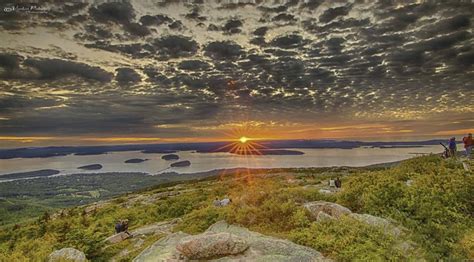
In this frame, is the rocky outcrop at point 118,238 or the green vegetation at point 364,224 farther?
the rocky outcrop at point 118,238

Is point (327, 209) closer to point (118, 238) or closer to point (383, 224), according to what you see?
point (383, 224)

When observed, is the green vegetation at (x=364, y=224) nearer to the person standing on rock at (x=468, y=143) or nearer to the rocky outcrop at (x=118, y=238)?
the rocky outcrop at (x=118, y=238)

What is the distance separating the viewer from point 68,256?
43.2 ft

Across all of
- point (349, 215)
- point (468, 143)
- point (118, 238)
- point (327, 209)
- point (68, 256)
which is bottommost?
point (118, 238)

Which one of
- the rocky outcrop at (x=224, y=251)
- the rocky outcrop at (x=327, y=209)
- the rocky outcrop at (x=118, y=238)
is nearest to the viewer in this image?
the rocky outcrop at (x=224, y=251)

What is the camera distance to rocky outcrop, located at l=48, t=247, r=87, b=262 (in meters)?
12.3

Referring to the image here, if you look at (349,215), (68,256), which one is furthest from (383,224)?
(68,256)

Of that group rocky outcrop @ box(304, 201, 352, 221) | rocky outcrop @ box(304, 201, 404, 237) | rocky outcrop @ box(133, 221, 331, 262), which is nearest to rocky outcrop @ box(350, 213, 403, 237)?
rocky outcrop @ box(304, 201, 404, 237)

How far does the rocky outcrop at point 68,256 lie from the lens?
12.3 meters

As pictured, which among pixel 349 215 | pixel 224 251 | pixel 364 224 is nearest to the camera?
pixel 224 251

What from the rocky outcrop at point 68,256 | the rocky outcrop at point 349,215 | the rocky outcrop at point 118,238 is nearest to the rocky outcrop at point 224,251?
the rocky outcrop at point 349,215

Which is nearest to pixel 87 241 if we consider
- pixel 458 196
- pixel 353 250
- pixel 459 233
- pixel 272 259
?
pixel 272 259

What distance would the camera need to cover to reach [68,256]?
13164mm

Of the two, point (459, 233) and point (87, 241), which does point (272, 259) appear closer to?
point (459, 233)
